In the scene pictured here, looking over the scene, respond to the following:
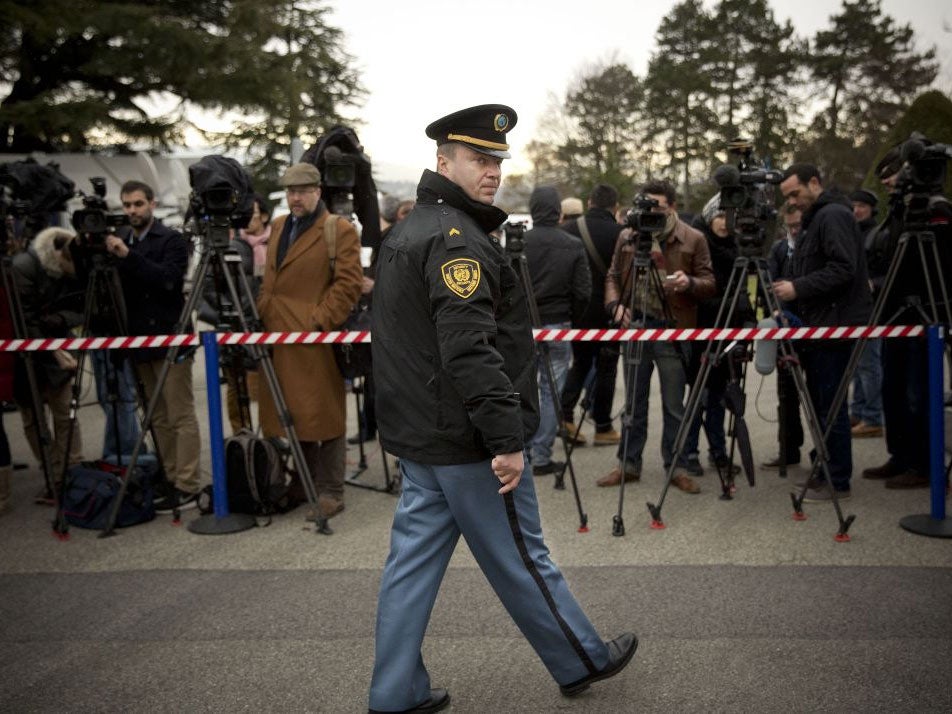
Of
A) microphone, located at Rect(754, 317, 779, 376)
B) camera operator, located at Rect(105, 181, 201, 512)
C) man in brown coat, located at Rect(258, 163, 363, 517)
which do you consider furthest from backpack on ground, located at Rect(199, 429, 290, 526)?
microphone, located at Rect(754, 317, 779, 376)

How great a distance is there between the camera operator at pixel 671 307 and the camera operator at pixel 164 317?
2.95 metres

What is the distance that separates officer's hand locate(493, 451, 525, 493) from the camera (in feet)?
9.63

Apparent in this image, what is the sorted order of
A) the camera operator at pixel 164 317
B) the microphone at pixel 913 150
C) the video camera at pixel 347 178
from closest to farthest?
the microphone at pixel 913 150, the camera operator at pixel 164 317, the video camera at pixel 347 178

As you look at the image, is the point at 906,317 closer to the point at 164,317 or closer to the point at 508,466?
the point at 508,466

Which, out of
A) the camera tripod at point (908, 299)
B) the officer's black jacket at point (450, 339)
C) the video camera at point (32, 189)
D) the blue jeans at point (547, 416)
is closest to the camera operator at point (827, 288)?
the camera tripod at point (908, 299)

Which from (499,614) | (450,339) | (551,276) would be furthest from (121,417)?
(450,339)

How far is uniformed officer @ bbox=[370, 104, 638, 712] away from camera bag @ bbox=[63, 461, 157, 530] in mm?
3245

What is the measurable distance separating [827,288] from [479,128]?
347cm

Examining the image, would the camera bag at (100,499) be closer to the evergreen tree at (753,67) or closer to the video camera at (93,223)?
the video camera at (93,223)

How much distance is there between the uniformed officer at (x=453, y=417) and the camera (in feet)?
9.68

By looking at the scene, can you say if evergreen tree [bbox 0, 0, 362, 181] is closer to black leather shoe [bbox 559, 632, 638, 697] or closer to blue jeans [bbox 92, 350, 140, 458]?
blue jeans [bbox 92, 350, 140, 458]

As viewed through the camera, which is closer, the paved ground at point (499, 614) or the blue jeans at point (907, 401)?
the paved ground at point (499, 614)

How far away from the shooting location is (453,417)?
10.0 ft

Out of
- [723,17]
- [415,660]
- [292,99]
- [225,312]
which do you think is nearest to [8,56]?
[292,99]
